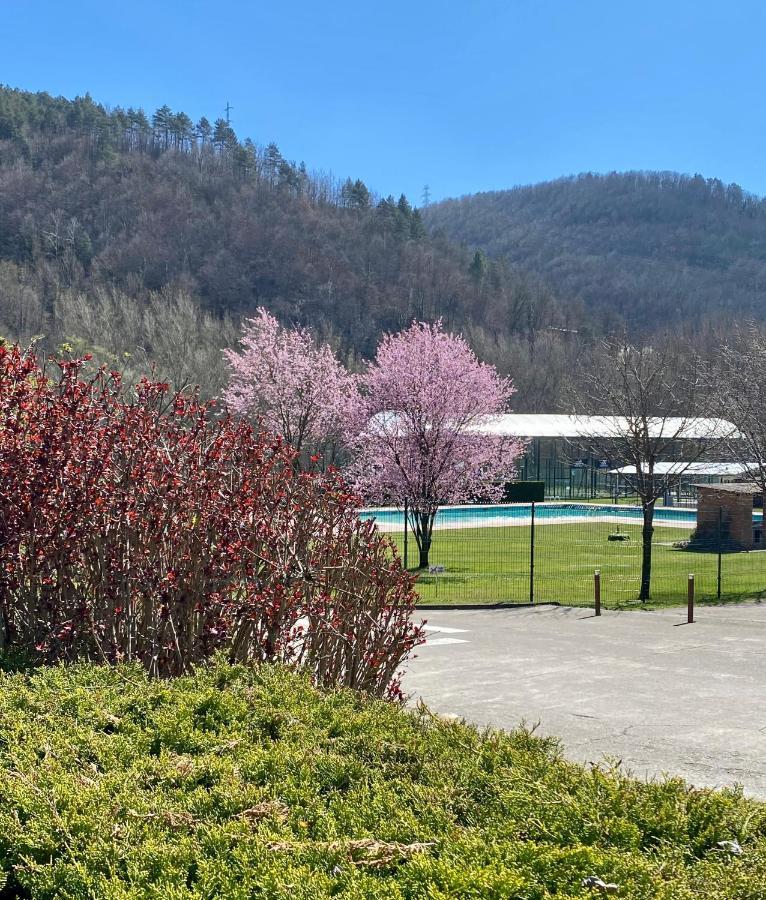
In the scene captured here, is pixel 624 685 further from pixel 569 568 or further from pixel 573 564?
pixel 573 564

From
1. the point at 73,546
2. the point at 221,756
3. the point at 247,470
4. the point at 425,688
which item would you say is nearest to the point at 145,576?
the point at 73,546

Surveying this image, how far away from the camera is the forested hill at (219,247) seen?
114750 millimetres

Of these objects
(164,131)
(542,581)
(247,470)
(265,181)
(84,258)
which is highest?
(164,131)

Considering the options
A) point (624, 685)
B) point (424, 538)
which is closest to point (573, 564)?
point (424, 538)

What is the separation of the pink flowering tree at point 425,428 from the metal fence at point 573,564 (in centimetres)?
186

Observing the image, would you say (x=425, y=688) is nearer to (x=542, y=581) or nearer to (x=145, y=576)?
(x=145, y=576)

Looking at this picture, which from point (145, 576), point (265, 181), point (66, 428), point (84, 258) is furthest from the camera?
point (265, 181)

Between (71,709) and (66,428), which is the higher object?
(66,428)

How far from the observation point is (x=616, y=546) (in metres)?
30.3

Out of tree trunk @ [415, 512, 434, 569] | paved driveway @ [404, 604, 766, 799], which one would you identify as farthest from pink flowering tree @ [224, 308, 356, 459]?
paved driveway @ [404, 604, 766, 799]

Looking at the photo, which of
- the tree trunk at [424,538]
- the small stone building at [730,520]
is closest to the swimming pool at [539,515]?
the small stone building at [730,520]

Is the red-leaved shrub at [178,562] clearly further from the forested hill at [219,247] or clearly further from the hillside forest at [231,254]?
the forested hill at [219,247]

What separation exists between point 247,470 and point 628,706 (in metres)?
4.56

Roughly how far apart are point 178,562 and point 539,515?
38.4 metres
